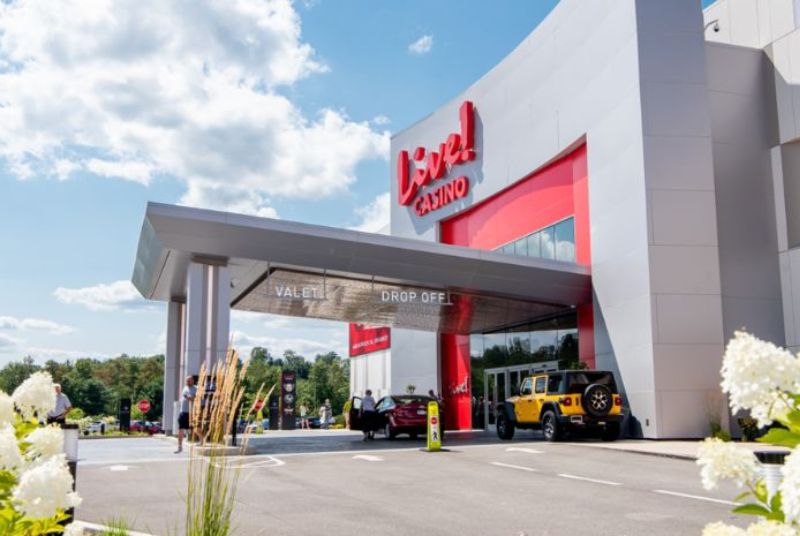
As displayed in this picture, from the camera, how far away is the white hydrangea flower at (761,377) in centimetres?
260

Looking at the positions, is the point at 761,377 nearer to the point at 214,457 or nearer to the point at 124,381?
the point at 214,457

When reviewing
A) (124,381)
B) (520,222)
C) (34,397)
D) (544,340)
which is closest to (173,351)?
(544,340)

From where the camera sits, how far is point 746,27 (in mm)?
24094

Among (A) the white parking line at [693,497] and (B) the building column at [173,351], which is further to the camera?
(B) the building column at [173,351]

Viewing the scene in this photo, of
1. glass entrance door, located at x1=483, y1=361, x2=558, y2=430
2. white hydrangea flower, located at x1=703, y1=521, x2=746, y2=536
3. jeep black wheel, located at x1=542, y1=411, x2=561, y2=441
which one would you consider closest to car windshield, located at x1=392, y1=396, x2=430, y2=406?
jeep black wheel, located at x1=542, y1=411, x2=561, y2=441

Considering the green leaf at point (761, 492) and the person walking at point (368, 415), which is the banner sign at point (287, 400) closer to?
the person walking at point (368, 415)

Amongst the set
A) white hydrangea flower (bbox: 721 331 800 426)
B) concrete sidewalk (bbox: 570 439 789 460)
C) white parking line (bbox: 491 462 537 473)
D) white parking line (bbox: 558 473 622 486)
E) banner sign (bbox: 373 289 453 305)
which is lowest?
white parking line (bbox: 491 462 537 473)

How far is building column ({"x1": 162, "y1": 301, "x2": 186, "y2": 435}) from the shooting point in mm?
27562

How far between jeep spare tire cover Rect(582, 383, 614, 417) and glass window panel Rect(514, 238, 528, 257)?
9916 mm

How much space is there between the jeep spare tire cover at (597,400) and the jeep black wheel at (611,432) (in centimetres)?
54

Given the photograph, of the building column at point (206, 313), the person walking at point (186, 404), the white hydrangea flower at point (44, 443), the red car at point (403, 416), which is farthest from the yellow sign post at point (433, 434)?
the white hydrangea flower at point (44, 443)

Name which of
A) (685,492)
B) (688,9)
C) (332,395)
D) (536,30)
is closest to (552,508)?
→ (685,492)

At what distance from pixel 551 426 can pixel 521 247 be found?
34.5 feet

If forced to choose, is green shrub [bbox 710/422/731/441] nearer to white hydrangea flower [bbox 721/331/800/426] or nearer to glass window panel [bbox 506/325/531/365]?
glass window panel [bbox 506/325/531/365]
